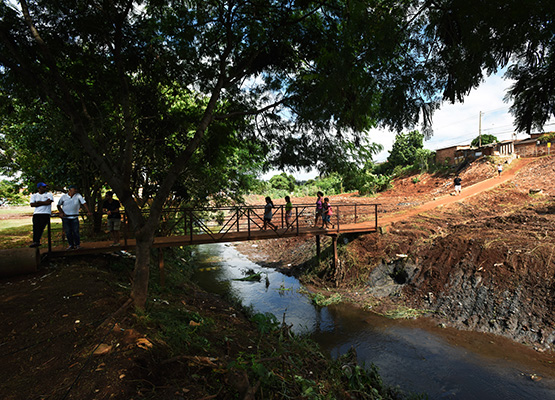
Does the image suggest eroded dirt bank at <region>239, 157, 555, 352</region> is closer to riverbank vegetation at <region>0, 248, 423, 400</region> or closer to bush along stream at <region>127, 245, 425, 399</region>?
bush along stream at <region>127, 245, 425, 399</region>

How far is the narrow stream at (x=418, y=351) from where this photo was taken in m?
6.19

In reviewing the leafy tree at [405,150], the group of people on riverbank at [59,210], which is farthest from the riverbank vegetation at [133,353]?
the leafy tree at [405,150]

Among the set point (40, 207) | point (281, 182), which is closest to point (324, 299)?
point (40, 207)

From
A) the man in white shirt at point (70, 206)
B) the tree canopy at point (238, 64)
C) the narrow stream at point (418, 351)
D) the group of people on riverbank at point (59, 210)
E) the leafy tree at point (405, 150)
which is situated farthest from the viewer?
the leafy tree at point (405, 150)

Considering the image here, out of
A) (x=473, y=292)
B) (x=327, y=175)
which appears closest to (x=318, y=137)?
(x=327, y=175)

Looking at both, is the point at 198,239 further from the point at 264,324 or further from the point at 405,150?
the point at 405,150

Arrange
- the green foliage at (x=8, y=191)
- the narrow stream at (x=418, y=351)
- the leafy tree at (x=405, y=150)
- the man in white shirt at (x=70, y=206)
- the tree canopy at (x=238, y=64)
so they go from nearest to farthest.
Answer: the tree canopy at (x=238, y=64) < the narrow stream at (x=418, y=351) < the man in white shirt at (x=70, y=206) < the green foliage at (x=8, y=191) < the leafy tree at (x=405, y=150)

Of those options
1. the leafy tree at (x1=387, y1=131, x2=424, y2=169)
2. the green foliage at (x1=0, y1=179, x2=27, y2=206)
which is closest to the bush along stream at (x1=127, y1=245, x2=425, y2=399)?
the green foliage at (x1=0, y1=179, x2=27, y2=206)

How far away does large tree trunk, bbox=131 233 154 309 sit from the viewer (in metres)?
4.79

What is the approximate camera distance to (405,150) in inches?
1689

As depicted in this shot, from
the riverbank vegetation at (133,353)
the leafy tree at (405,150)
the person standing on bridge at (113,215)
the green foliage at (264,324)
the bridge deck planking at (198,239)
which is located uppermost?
the leafy tree at (405,150)

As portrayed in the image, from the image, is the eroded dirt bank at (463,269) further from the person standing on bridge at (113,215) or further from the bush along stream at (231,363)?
the person standing on bridge at (113,215)

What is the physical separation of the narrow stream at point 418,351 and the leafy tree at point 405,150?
36.5 metres

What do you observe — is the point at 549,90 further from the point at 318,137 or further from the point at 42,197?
the point at 42,197
